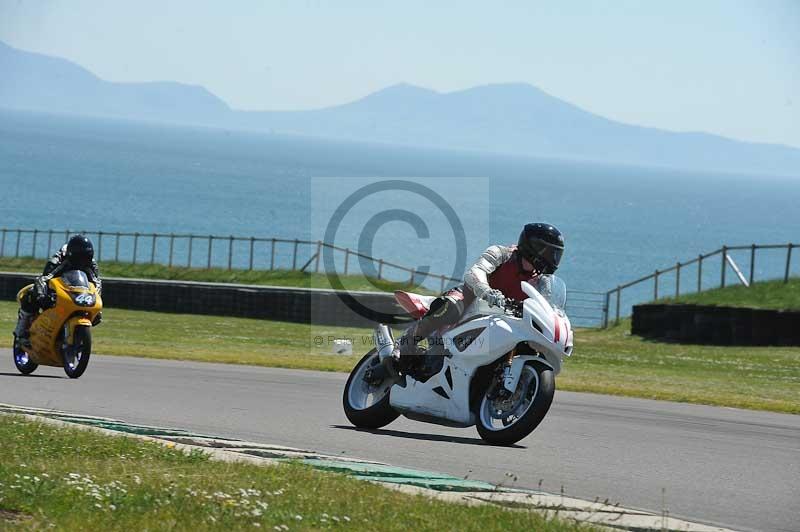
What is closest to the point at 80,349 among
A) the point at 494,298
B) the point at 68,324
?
the point at 68,324

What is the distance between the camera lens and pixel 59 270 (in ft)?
50.5

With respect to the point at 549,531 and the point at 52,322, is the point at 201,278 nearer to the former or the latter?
the point at 52,322

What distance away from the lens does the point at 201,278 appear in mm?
42344

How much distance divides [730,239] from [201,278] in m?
157

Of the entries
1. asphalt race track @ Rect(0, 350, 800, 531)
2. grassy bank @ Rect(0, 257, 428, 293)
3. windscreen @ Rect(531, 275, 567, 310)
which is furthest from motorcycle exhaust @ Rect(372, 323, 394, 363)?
grassy bank @ Rect(0, 257, 428, 293)

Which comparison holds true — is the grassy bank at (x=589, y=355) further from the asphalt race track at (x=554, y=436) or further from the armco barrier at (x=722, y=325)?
the asphalt race track at (x=554, y=436)

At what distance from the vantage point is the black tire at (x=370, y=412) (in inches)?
437

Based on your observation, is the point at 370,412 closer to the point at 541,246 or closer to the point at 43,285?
the point at 541,246

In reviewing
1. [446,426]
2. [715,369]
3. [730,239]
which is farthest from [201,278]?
[730,239]

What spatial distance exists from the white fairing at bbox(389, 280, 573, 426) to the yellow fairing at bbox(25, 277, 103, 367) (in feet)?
18.7

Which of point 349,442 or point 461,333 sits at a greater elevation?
point 461,333

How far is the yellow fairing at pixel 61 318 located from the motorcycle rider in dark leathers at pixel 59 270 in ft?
0.38

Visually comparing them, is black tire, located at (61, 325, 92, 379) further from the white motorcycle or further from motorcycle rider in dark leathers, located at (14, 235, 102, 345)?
the white motorcycle

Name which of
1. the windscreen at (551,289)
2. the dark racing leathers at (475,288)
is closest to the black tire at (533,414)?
the windscreen at (551,289)
